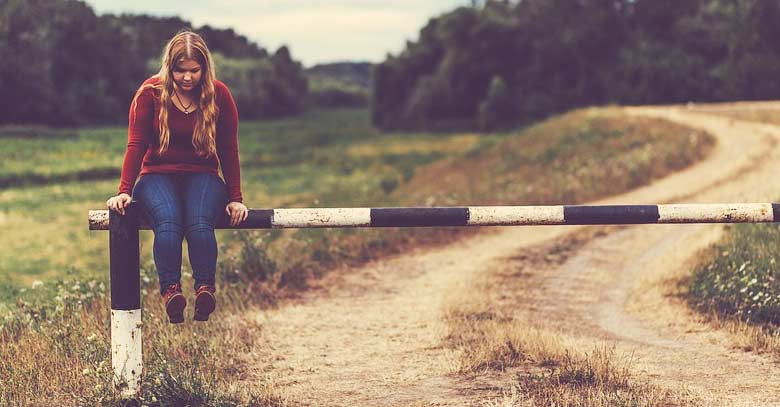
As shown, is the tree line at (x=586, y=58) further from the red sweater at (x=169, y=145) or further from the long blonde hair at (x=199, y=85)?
the long blonde hair at (x=199, y=85)

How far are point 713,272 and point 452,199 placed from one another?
8769 millimetres

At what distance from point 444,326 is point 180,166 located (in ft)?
11.3

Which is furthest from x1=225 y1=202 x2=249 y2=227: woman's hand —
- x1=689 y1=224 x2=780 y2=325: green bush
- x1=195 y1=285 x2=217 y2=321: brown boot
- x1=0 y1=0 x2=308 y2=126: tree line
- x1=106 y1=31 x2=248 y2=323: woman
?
x1=0 y1=0 x2=308 y2=126: tree line

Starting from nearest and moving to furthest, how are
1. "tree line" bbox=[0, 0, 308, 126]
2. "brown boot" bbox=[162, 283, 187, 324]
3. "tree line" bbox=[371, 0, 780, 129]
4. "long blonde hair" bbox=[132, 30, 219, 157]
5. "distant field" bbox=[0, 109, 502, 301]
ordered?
"brown boot" bbox=[162, 283, 187, 324]
"long blonde hair" bbox=[132, 30, 219, 157]
"distant field" bbox=[0, 109, 502, 301]
"tree line" bbox=[371, 0, 780, 129]
"tree line" bbox=[0, 0, 308, 126]

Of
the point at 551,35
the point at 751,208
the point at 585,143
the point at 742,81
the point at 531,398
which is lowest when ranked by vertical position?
the point at 531,398

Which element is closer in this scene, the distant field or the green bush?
the green bush

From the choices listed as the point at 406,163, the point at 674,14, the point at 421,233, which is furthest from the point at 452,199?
the point at 674,14

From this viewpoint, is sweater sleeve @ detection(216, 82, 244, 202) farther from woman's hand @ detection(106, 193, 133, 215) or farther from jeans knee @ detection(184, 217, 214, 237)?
woman's hand @ detection(106, 193, 133, 215)

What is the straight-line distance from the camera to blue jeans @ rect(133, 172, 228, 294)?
514 centimetres

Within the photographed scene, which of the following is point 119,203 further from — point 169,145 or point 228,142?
point 228,142

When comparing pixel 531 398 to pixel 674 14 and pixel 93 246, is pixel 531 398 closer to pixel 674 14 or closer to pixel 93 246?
pixel 93 246

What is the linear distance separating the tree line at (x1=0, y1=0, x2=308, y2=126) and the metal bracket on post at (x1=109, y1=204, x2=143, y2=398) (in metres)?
42.0

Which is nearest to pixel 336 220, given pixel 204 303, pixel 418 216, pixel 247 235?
pixel 418 216

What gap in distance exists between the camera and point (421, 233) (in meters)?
13.7
